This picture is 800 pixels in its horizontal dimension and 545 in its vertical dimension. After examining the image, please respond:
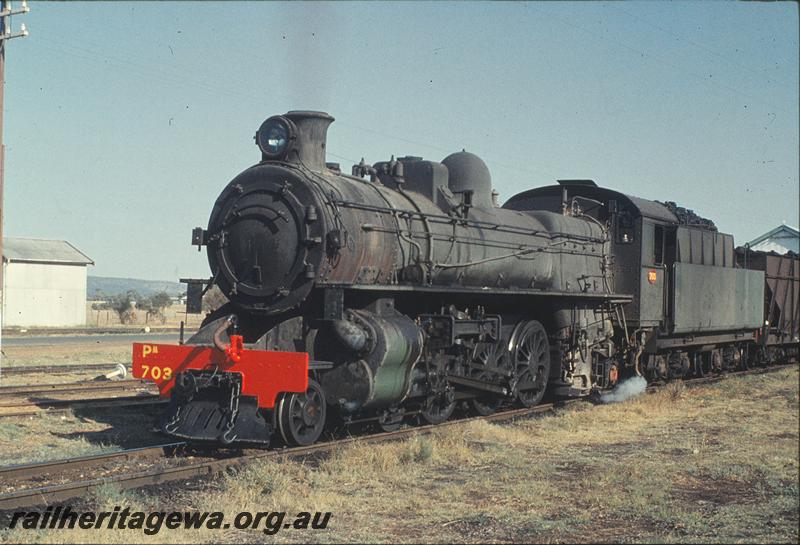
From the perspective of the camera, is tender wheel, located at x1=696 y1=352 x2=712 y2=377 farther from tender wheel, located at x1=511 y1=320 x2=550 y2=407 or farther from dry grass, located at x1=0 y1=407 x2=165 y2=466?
dry grass, located at x1=0 y1=407 x2=165 y2=466

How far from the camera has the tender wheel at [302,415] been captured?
10.1m

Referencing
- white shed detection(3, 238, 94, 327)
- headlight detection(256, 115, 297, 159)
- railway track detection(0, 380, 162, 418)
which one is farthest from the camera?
white shed detection(3, 238, 94, 327)

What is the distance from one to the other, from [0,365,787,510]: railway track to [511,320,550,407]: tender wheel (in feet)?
11.2

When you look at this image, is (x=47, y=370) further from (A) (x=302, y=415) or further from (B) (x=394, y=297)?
(A) (x=302, y=415)

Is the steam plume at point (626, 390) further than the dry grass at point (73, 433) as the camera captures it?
Yes

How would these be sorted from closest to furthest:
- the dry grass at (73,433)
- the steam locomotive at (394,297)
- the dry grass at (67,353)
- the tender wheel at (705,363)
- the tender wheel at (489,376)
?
the steam locomotive at (394,297)
the dry grass at (73,433)
the tender wheel at (489,376)
the tender wheel at (705,363)
the dry grass at (67,353)

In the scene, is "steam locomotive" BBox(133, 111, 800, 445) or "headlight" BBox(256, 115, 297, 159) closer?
"steam locomotive" BBox(133, 111, 800, 445)

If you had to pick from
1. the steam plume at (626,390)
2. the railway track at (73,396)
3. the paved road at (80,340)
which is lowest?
the railway track at (73,396)

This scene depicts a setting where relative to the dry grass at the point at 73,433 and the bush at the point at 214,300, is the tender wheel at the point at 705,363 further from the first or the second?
the dry grass at the point at 73,433

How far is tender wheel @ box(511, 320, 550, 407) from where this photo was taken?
1406cm

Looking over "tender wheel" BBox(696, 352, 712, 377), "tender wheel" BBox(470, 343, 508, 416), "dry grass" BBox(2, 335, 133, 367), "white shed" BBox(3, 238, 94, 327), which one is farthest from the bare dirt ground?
"white shed" BBox(3, 238, 94, 327)

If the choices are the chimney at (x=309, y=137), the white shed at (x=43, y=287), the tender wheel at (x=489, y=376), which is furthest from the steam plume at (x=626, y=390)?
the white shed at (x=43, y=287)

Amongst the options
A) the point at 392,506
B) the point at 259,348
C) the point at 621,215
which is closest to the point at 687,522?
the point at 392,506

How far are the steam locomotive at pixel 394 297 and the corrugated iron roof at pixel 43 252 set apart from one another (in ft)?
139
